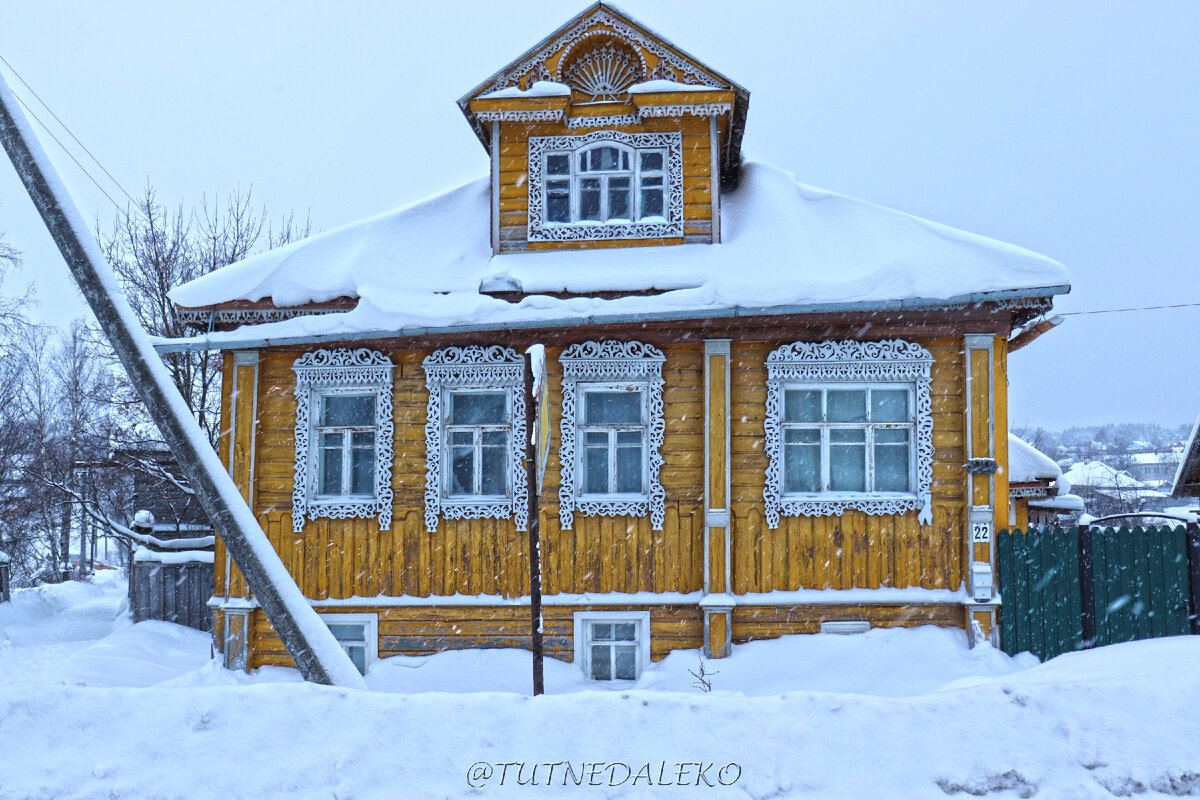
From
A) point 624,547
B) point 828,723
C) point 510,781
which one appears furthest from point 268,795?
point 624,547

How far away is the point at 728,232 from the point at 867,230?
59.7 inches

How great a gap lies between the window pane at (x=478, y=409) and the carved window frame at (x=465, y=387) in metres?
0.10

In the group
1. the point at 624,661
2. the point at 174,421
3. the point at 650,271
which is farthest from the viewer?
the point at 650,271

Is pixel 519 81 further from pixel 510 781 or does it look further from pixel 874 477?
pixel 510 781

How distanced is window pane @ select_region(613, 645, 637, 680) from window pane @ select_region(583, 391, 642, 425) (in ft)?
7.63

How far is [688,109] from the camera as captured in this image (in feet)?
30.1

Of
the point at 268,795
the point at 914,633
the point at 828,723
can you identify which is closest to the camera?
the point at 268,795

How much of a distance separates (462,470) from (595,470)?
56.0 inches

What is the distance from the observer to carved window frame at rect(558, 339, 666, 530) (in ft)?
27.5

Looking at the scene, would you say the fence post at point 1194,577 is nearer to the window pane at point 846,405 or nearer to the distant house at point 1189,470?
A: the window pane at point 846,405

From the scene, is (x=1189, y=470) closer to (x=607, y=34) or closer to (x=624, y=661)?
(x=624, y=661)

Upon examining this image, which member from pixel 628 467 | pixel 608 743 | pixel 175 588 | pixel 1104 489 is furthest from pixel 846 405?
pixel 1104 489

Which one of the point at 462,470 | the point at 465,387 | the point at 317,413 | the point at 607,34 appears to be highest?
the point at 607,34

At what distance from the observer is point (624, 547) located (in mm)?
8352
